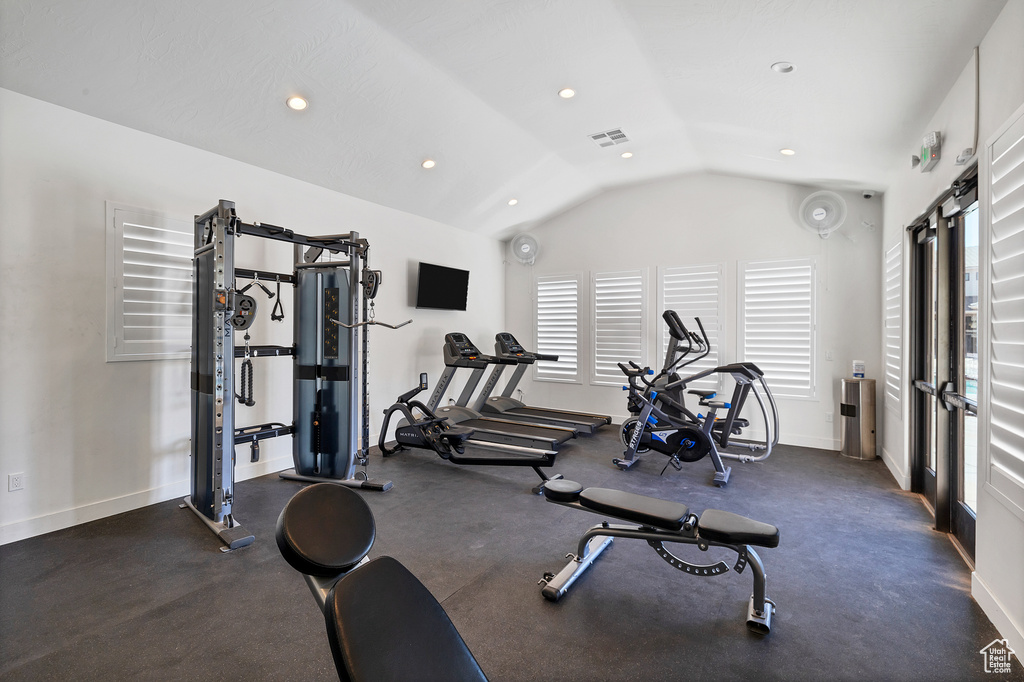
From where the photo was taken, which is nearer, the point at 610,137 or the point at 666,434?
the point at 666,434

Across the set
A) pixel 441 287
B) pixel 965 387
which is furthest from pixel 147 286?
pixel 965 387

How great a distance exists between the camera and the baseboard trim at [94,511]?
300 cm

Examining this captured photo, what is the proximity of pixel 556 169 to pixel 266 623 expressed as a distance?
202 inches

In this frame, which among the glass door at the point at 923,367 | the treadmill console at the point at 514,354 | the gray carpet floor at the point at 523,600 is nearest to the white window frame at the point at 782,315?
the glass door at the point at 923,367

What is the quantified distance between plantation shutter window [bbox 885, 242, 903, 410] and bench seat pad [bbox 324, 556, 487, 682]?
4673mm

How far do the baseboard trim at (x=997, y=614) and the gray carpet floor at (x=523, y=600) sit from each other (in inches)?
2.0

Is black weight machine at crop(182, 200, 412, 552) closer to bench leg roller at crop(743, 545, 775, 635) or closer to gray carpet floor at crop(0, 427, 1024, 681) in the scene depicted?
gray carpet floor at crop(0, 427, 1024, 681)

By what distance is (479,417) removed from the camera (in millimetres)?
6027

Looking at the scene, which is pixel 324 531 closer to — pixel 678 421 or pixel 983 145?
pixel 983 145

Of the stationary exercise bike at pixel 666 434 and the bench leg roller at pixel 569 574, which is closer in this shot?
the bench leg roller at pixel 569 574

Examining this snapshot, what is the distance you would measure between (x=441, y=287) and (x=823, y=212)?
4.35m

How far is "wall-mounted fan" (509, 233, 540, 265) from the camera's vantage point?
23.3 ft

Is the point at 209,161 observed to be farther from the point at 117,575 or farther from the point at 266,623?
the point at 266,623

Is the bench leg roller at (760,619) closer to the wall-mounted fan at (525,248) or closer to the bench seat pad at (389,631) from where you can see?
the bench seat pad at (389,631)
